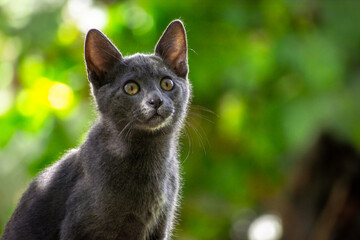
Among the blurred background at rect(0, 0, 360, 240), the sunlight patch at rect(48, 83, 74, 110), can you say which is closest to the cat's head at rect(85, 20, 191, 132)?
the blurred background at rect(0, 0, 360, 240)

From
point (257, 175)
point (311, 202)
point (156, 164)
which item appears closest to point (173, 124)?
point (156, 164)

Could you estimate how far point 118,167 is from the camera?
4.38 m

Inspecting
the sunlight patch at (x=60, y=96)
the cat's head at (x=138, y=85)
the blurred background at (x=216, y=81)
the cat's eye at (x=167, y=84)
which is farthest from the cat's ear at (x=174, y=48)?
the sunlight patch at (x=60, y=96)

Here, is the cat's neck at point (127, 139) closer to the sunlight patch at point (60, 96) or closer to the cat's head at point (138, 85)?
the cat's head at point (138, 85)

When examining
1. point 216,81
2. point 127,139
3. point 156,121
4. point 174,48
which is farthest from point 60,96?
point 156,121

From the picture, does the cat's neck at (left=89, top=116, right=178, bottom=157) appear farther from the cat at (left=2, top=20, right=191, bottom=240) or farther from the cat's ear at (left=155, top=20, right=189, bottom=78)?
the cat's ear at (left=155, top=20, right=189, bottom=78)

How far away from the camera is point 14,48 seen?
8.16 metres

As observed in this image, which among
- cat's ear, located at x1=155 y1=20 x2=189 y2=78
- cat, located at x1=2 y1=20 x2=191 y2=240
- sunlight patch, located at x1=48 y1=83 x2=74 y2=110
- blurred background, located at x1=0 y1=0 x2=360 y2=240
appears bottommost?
cat, located at x1=2 y1=20 x2=191 y2=240

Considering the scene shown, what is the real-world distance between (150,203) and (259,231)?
6.76 m

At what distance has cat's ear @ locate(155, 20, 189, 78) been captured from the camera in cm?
462

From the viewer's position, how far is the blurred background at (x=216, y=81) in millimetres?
7480

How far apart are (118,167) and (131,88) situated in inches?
20.6

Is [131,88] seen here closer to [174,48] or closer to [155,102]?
[155,102]

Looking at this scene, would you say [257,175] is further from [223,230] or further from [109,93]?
[109,93]
